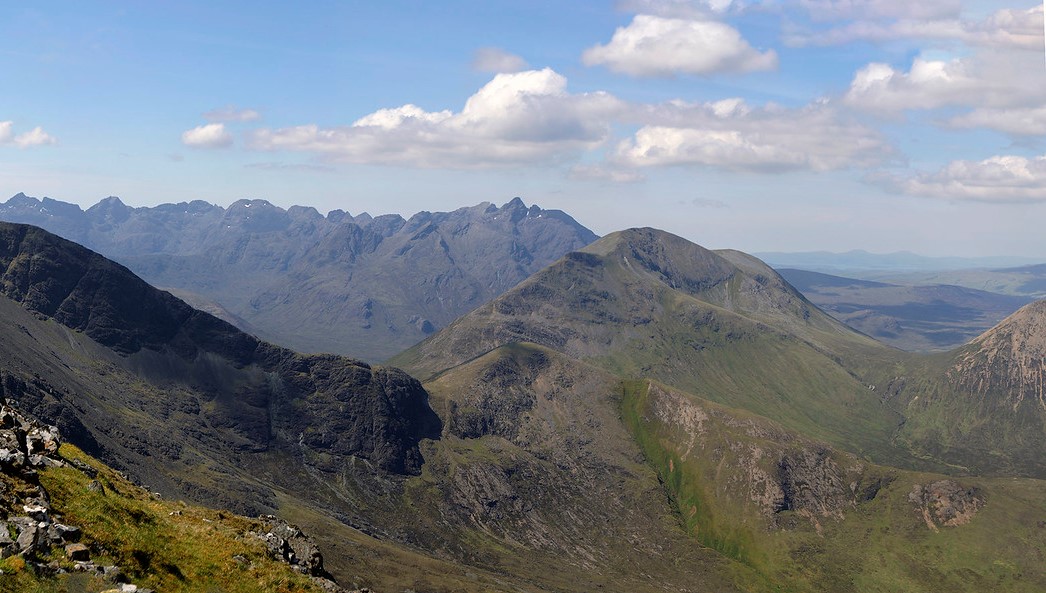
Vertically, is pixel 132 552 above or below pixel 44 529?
below

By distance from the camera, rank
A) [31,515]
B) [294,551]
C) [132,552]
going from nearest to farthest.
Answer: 1. [31,515]
2. [132,552]
3. [294,551]

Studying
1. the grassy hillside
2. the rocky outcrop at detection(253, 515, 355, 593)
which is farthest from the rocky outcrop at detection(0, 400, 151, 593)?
the rocky outcrop at detection(253, 515, 355, 593)

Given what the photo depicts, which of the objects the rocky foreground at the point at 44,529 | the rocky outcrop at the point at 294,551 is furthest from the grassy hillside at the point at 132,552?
the rocky outcrop at the point at 294,551

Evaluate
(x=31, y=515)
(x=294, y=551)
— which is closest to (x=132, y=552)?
(x=31, y=515)

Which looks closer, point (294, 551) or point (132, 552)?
point (132, 552)

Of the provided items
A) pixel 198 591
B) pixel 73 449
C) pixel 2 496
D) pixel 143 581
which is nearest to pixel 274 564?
pixel 198 591

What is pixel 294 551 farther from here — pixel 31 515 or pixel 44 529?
pixel 44 529

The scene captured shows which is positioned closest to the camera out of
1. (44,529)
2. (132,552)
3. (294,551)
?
(44,529)

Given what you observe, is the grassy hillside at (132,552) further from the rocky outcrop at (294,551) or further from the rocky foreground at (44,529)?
the rocky outcrop at (294,551)

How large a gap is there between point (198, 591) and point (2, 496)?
1347cm

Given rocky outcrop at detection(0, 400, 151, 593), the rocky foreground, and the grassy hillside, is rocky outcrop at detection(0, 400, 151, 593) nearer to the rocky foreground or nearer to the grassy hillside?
the rocky foreground

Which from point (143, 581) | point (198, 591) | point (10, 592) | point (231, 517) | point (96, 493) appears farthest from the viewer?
point (231, 517)

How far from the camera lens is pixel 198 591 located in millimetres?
47906

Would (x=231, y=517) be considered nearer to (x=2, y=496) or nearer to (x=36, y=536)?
(x=2, y=496)
